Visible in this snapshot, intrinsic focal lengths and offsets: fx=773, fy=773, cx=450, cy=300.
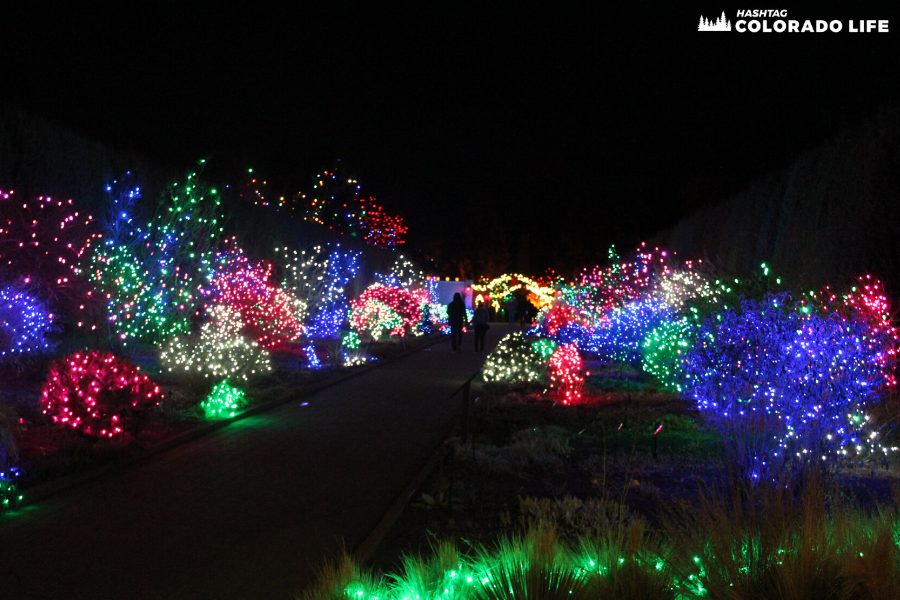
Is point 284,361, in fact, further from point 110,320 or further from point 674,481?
point 674,481

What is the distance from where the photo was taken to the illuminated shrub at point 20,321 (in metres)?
11.6

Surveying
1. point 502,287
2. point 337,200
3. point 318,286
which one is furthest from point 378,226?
point 502,287

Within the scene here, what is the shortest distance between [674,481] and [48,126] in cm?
1284

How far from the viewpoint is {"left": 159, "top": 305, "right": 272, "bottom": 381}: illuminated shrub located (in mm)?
14148

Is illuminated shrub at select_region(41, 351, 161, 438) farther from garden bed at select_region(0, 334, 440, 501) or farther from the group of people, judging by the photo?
the group of people

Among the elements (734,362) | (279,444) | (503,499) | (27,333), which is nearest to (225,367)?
(27,333)

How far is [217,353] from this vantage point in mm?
14781

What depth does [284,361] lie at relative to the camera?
2156 centimetres

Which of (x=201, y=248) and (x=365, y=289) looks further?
(x=365, y=289)

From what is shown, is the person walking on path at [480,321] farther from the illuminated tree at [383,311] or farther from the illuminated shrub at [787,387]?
the illuminated shrub at [787,387]

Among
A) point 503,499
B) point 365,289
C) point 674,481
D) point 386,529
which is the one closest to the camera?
point 386,529

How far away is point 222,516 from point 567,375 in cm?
886

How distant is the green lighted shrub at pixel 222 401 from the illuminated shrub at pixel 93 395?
9.16 feet

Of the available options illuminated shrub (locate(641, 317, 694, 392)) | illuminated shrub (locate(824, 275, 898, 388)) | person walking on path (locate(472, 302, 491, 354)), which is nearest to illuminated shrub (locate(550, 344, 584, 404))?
illuminated shrub (locate(641, 317, 694, 392))
